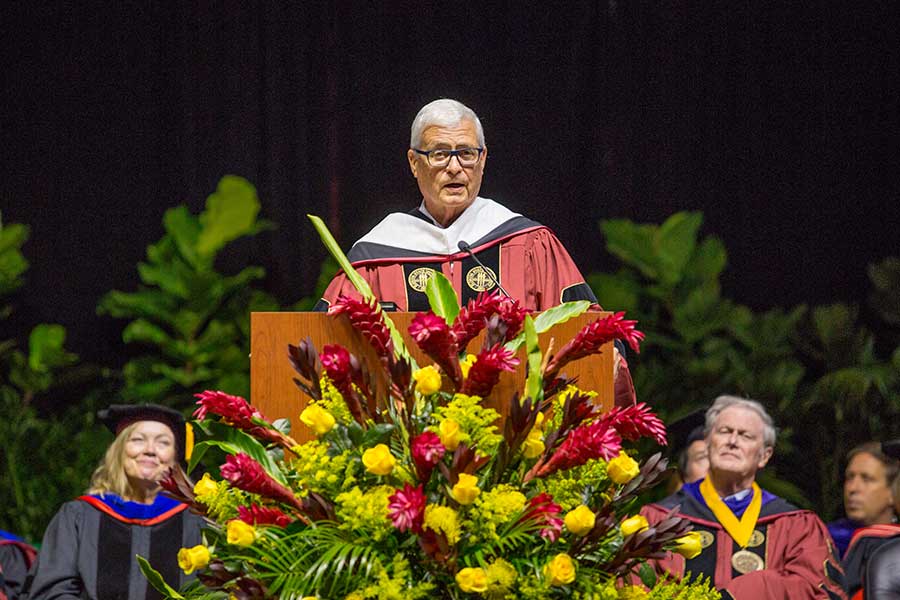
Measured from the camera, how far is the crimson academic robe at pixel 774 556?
4332mm

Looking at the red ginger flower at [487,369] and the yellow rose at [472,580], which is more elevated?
the red ginger flower at [487,369]

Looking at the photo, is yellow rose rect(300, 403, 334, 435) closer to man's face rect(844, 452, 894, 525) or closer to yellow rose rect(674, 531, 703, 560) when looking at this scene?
yellow rose rect(674, 531, 703, 560)

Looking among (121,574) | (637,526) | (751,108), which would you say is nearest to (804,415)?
(751,108)

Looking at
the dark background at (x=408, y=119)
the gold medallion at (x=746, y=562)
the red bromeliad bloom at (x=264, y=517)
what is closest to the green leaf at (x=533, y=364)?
the red bromeliad bloom at (x=264, y=517)

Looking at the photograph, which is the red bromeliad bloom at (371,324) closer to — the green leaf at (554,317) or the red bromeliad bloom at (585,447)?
the green leaf at (554,317)

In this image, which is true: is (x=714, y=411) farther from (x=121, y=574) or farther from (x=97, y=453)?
(x=97, y=453)

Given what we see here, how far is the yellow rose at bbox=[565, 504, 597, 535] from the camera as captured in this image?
2148mm

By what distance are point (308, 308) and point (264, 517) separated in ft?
13.4

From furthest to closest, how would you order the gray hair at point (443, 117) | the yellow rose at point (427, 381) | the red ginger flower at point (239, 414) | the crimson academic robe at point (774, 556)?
1. the crimson academic robe at point (774, 556)
2. the gray hair at point (443, 117)
3. the red ginger flower at point (239, 414)
4. the yellow rose at point (427, 381)

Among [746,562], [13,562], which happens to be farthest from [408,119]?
[746,562]

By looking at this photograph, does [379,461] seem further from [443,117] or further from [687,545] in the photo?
[443,117]

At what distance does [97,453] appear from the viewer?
6305 millimetres

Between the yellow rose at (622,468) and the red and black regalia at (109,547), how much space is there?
2788 millimetres

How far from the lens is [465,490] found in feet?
6.88
